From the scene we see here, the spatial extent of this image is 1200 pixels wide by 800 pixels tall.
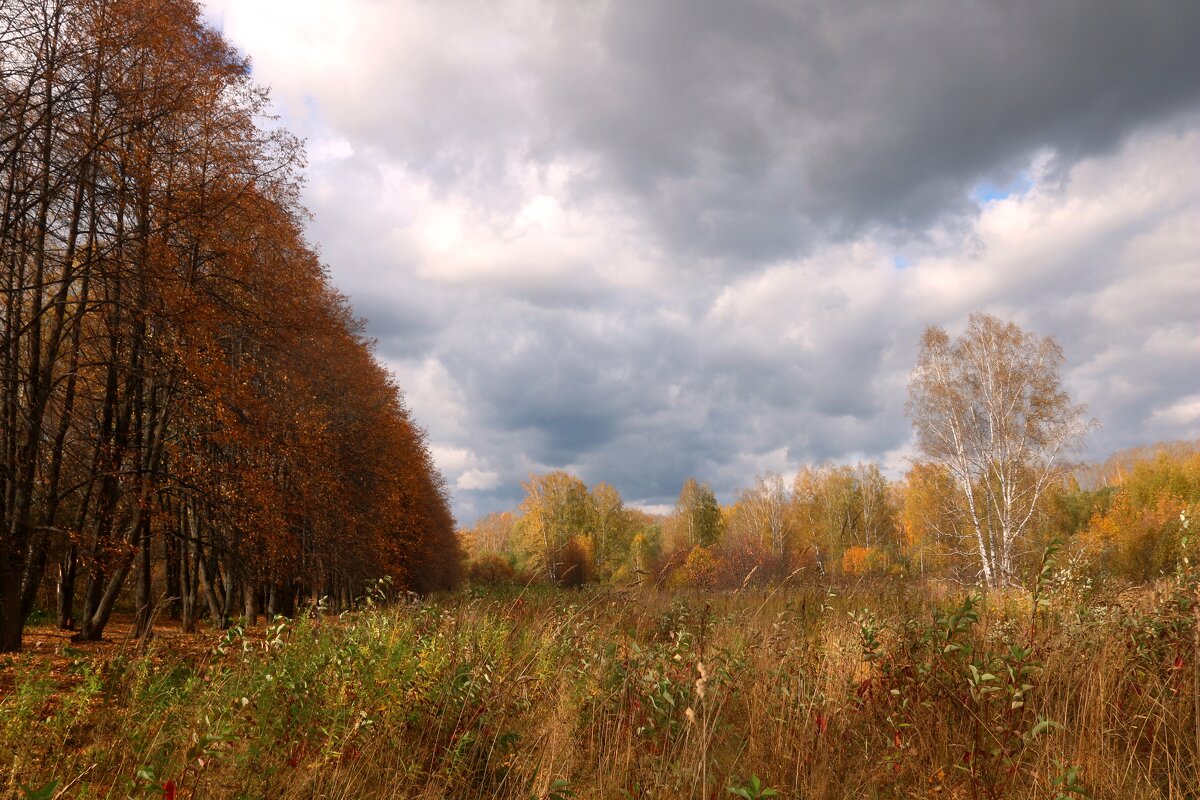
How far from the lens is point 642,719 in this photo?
4062 mm

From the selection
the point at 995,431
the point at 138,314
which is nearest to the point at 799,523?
the point at 995,431

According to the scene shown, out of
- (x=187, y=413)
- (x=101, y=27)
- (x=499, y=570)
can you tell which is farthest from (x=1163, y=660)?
(x=499, y=570)

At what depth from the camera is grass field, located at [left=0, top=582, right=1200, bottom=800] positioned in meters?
3.12

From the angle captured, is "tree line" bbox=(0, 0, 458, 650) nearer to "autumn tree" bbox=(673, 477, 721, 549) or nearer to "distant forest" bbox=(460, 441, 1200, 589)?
"distant forest" bbox=(460, 441, 1200, 589)

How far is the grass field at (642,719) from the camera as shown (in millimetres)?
3125

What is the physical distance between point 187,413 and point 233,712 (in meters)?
6.91

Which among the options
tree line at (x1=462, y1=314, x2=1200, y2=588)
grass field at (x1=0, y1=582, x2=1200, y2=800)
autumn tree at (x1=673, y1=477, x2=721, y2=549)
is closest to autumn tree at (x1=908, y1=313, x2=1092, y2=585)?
tree line at (x1=462, y1=314, x2=1200, y2=588)

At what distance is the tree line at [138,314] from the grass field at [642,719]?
467 centimetres

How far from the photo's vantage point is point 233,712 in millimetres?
3449

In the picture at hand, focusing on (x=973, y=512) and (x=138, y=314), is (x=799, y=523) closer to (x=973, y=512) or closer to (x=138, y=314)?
(x=973, y=512)

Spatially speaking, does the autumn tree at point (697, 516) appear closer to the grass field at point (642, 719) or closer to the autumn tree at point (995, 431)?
the autumn tree at point (995, 431)

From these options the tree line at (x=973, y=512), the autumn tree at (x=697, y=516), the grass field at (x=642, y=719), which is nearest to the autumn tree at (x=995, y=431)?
the tree line at (x=973, y=512)

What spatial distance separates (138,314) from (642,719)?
8.04 metres

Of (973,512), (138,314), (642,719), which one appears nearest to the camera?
(642,719)
